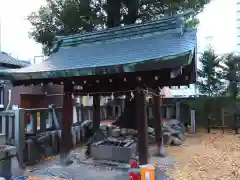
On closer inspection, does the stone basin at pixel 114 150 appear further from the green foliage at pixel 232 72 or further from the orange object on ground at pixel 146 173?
the green foliage at pixel 232 72

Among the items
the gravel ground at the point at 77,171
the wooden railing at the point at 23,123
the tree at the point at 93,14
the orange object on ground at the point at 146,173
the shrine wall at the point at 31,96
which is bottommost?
the gravel ground at the point at 77,171

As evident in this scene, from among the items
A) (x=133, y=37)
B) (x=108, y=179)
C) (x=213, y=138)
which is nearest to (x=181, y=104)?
(x=213, y=138)

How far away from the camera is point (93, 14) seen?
9.41 m

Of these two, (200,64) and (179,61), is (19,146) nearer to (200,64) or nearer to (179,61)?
(179,61)

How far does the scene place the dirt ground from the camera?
4.95 metres

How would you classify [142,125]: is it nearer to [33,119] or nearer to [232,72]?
[33,119]

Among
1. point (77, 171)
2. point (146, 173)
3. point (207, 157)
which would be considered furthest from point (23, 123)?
point (207, 157)

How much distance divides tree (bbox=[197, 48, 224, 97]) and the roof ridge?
7368 millimetres

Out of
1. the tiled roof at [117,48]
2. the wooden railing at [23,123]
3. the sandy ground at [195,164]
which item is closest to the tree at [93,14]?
the tiled roof at [117,48]

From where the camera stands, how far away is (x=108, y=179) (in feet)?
15.6

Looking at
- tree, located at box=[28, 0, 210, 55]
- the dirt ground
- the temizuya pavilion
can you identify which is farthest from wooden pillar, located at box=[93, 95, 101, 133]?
tree, located at box=[28, 0, 210, 55]

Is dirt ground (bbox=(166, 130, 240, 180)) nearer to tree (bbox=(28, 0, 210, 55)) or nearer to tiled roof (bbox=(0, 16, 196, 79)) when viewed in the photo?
tiled roof (bbox=(0, 16, 196, 79))

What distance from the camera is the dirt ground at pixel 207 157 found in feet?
16.2

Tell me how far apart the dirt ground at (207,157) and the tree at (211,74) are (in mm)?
3183
